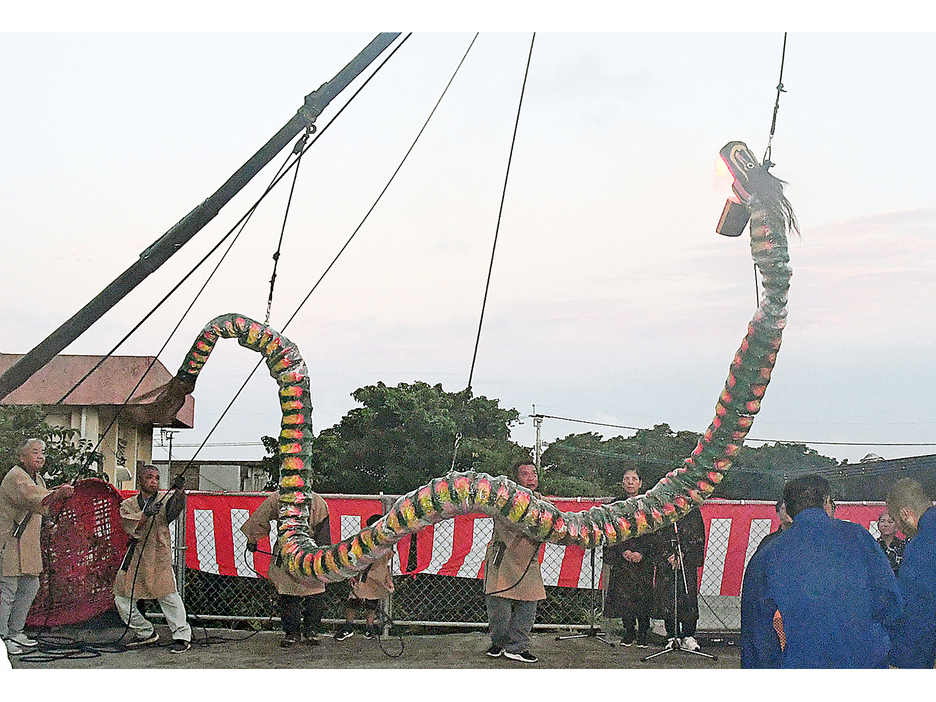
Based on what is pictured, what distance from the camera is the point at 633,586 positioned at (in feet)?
21.4

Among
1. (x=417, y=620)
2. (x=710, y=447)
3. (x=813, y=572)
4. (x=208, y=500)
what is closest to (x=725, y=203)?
(x=710, y=447)

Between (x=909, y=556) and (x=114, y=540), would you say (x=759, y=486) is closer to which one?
(x=909, y=556)

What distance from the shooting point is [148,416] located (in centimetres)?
638

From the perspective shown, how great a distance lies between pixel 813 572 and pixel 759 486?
963mm

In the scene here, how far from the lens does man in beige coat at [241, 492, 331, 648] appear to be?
6.53m

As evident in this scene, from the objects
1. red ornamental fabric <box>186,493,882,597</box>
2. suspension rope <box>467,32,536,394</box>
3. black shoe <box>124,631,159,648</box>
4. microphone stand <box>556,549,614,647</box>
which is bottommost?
black shoe <box>124,631,159,648</box>

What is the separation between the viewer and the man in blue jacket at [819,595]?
17.8 ft

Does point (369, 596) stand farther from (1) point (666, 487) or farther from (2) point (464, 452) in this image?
(1) point (666, 487)

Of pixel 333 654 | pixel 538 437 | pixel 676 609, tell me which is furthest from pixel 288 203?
pixel 676 609

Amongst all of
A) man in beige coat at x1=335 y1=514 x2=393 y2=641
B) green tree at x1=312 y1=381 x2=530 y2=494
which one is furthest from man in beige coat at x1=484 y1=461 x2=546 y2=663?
man in beige coat at x1=335 y1=514 x2=393 y2=641

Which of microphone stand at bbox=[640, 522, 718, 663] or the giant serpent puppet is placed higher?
the giant serpent puppet

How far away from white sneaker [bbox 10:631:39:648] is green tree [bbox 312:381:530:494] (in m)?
1.96

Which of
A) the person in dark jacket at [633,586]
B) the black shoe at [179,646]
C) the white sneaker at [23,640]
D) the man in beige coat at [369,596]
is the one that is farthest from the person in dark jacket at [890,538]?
the white sneaker at [23,640]

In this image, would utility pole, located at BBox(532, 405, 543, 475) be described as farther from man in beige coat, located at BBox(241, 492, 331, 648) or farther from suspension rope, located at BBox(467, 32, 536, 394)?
man in beige coat, located at BBox(241, 492, 331, 648)
